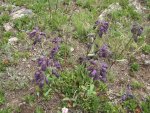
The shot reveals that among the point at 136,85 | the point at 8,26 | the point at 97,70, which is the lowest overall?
the point at 136,85

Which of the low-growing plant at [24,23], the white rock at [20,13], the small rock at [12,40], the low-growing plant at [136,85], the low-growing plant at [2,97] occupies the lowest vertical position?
the low-growing plant at [2,97]

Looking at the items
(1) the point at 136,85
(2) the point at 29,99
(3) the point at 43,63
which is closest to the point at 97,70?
(3) the point at 43,63

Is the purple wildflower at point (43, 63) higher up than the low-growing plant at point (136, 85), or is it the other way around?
the purple wildflower at point (43, 63)

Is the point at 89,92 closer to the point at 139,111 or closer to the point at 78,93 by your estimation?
the point at 78,93

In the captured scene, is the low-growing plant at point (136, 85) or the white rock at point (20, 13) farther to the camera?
the white rock at point (20, 13)

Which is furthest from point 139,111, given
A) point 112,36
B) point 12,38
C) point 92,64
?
point 12,38

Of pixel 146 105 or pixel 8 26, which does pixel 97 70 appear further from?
pixel 8 26

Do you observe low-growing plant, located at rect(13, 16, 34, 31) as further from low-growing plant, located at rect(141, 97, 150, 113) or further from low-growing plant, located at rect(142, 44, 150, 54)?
low-growing plant, located at rect(141, 97, 150, 113)

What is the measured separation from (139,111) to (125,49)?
1.85 metres

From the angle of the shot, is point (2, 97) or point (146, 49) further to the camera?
point (146, 49)

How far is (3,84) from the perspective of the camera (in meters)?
6.73

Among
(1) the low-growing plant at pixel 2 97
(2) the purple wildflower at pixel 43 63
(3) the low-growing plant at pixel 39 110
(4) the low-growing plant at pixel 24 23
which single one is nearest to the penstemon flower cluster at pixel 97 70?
(2) the purple wildflower at pixel 43 63

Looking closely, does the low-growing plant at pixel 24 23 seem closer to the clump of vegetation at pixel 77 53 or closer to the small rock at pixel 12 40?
the clump of vegetation at pixel 77 53

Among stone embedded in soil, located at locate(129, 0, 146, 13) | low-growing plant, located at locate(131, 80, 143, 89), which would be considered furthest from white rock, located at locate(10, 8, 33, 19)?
low-growing plant, located at locate(131, 80, 143, 89)
